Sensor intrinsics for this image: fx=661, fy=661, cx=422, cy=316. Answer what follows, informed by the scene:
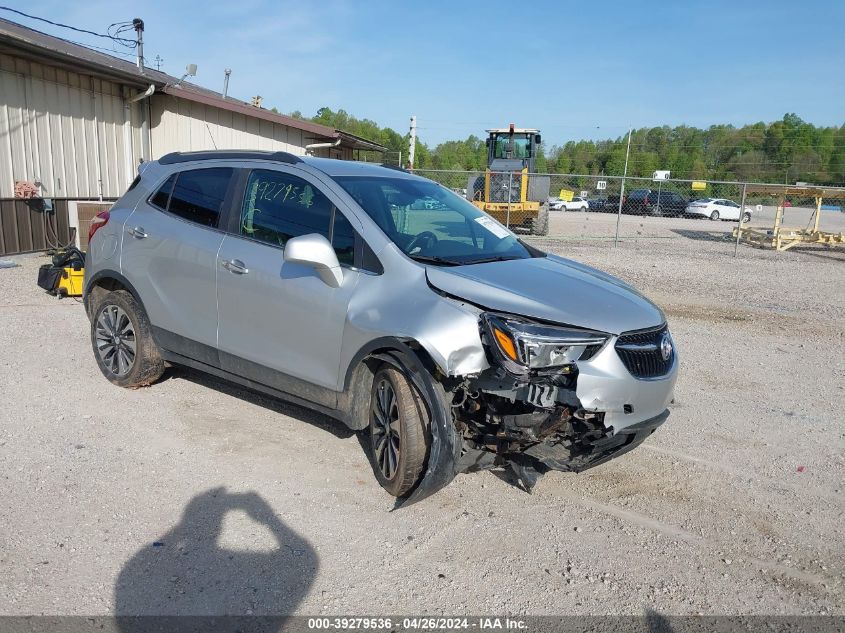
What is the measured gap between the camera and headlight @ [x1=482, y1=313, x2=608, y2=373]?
3.23 metres

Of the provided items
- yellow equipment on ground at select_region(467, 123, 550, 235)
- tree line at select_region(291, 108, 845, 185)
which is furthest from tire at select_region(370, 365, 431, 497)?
tree line at select_region(291, 108, 845, 185)

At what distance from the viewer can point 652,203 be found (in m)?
42.4

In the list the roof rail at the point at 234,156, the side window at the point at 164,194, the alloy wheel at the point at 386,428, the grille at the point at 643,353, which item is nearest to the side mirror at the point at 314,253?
the alloy wheel at the point at 386,428

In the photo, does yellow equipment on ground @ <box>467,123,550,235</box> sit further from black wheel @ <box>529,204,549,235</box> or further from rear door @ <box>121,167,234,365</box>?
rear door @ <box>121,167,234,365</box>

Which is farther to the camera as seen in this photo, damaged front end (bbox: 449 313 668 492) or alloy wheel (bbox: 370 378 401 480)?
alloy wheel (bbox: 370 378 401 480)

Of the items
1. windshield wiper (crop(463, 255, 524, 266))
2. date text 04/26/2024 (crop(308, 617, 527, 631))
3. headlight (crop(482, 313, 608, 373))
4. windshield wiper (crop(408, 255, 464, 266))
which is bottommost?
date text 04/26/2024 (crop(308, 617, 527, 631))

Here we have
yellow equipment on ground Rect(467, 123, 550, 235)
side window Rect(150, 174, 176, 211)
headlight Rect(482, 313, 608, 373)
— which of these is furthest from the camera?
yellow equipment on ground Rect(467, 123, 550, 235)

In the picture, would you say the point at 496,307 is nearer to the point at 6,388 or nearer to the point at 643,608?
the point at 643,608

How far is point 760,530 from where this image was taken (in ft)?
11.9

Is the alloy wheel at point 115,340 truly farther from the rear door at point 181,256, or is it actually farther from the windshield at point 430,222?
the windshield at point 430,222

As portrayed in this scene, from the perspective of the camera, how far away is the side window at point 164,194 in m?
5.05

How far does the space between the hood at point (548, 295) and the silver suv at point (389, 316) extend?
0.04 feet

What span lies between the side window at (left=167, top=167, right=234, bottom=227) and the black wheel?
16.9 m

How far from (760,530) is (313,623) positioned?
2461 millimetres
